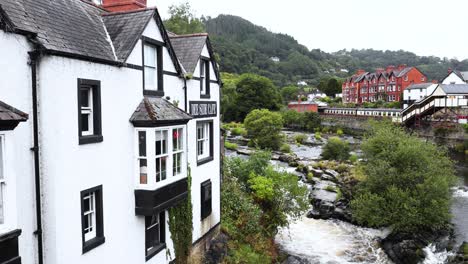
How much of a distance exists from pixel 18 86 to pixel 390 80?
108090 millimetres

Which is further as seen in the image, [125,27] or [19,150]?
[125,27]

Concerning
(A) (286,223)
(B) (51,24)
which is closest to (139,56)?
(B) (51,24)

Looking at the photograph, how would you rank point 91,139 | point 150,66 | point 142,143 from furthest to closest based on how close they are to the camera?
point 150,66 → point 142,143 → point 91,139

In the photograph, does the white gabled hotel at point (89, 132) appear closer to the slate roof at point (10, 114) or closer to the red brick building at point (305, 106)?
the slate roof at point (10, 114)

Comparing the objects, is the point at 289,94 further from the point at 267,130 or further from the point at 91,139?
the point at 91,139

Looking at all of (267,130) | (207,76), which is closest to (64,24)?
(207,76)

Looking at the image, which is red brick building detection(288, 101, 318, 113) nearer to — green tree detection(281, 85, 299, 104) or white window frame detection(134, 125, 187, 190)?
green tree detection(281, 85, 299, 104)

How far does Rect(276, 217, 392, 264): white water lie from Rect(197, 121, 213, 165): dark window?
9031 mm

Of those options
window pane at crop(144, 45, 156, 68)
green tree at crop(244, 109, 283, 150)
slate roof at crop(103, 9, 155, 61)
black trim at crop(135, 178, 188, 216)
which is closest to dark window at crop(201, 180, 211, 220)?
black trim at crop(135, 178, 188, 216)

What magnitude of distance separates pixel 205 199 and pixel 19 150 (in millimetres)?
10324

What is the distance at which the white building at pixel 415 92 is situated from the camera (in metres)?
86.9

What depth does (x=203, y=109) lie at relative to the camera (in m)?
17.8

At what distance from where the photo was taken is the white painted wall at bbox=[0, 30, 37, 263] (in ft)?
27.2

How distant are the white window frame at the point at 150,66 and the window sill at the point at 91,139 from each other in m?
2.92
